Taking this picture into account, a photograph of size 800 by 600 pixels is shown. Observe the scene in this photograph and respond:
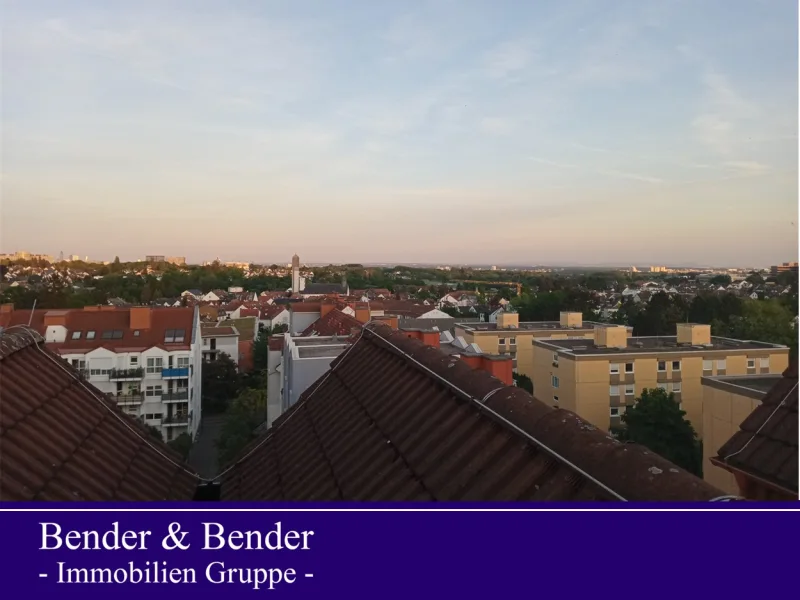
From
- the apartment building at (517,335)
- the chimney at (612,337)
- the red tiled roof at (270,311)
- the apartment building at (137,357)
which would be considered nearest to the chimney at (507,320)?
the apartment building at (517,335)

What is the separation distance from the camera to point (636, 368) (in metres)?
20.0

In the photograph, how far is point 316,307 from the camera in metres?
28.3

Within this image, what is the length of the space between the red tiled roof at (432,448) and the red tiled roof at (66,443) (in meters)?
0.58

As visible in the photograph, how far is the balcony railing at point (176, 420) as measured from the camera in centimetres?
1959

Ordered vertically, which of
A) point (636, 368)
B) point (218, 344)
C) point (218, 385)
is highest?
point (218, 344)

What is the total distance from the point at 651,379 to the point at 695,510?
66.7ft

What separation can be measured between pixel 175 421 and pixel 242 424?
5.96 m

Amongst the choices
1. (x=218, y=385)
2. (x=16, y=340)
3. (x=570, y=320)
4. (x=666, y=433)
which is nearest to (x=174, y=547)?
(x=16, y=340)

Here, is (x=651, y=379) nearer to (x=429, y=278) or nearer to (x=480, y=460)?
(x=480, y=460)

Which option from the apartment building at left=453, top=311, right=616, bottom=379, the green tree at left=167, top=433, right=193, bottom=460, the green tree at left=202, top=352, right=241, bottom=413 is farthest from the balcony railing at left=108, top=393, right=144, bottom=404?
the apartment building at left=453, top=311, right=616, bottom=379

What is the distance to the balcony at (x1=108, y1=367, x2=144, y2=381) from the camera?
19.2 metres

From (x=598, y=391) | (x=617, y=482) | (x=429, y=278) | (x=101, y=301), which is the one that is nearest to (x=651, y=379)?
(x=598, y=391)

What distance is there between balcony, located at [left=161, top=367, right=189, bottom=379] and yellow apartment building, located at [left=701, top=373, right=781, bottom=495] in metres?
16.5

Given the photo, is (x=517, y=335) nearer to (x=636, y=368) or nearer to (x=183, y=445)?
(x=636, y=368)
